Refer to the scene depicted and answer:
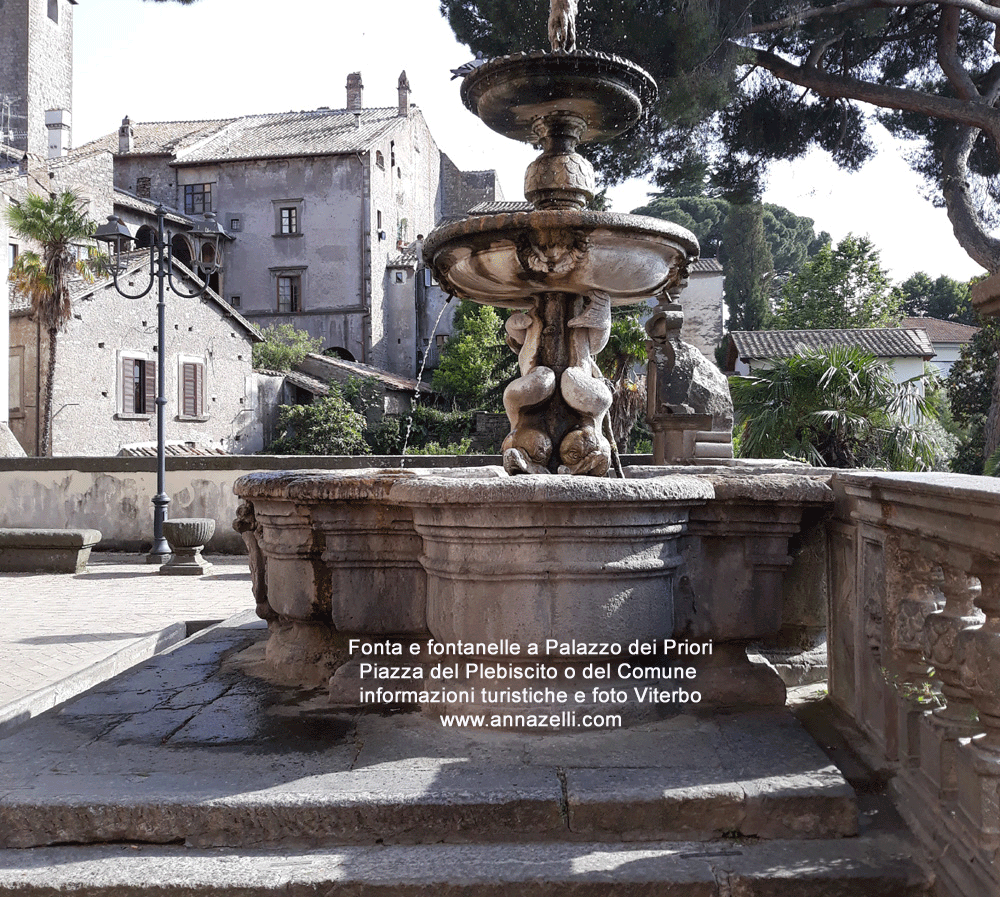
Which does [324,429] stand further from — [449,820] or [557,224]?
[449,820]

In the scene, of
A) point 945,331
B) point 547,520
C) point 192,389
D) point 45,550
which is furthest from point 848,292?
point 547,520

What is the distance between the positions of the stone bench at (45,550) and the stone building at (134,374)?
10154mm

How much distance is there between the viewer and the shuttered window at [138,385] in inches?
930

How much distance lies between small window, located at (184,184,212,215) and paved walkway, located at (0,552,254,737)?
22939 millimetres

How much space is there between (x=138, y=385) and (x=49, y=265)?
175 inches

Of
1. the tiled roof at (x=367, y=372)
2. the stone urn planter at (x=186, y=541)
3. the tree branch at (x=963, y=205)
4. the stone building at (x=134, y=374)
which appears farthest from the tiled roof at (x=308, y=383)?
the tree branch at (x=963, y=205)

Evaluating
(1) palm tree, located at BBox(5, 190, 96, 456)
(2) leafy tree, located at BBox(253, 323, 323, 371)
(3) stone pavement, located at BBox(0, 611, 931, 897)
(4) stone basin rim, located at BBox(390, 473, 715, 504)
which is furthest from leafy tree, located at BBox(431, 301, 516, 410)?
(3) stone pavement, located at BBox(0, 611, 931, 897)

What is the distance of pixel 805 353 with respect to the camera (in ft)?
41.4

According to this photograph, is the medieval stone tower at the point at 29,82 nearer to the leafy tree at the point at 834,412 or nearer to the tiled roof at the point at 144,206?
the tiled roof at the point at 144,206

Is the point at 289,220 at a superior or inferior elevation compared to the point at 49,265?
superior

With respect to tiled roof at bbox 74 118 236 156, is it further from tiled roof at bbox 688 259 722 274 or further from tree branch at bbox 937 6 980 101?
tree branch at bbox 937 6 980 101

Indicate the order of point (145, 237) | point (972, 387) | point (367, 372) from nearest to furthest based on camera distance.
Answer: point (145, 237)
point (972, 387)
point (367, 372)

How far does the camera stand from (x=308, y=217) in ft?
108

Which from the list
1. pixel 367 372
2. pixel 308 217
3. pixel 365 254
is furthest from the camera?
pixel 308 217
